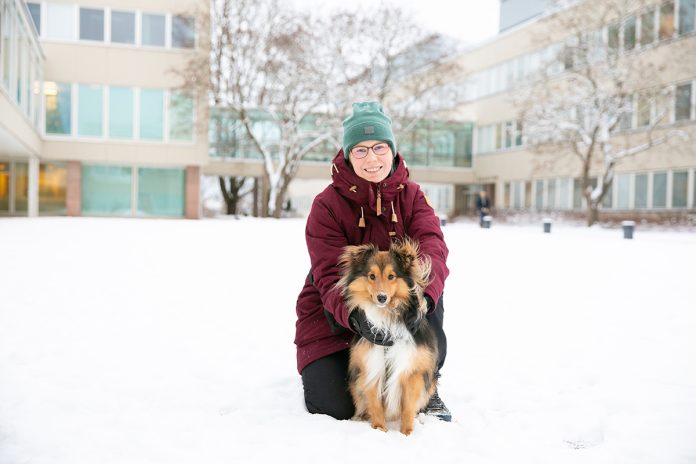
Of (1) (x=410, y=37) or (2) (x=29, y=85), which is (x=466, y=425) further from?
(1) (x=410, y=37)

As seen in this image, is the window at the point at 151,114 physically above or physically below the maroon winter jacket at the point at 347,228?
above

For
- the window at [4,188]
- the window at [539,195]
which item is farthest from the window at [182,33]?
the window at [539,195]

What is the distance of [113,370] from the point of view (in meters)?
4.58

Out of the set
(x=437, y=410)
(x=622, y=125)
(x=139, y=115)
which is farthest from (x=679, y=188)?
(x=437, y=410)

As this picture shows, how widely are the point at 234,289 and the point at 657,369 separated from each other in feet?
17.2

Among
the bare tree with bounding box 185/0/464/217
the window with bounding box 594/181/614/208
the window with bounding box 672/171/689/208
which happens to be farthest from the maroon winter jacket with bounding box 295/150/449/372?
the window with bounding box 594/181/614/208

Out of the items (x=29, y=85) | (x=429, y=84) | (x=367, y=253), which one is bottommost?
(x=367, y=253)

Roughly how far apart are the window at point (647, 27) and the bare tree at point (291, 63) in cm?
952

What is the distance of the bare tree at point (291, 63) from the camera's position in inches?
1110

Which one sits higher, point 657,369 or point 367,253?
point 367,253

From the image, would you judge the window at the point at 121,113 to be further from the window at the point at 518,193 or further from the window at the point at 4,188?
the window at the point at 518,193

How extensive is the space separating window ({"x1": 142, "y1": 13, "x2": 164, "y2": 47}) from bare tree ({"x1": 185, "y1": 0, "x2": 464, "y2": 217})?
2128mm

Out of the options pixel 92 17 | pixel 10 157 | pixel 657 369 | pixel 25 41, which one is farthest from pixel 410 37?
pixel 657 369

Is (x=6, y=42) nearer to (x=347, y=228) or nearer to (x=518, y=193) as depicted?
(x=347, y=228)
